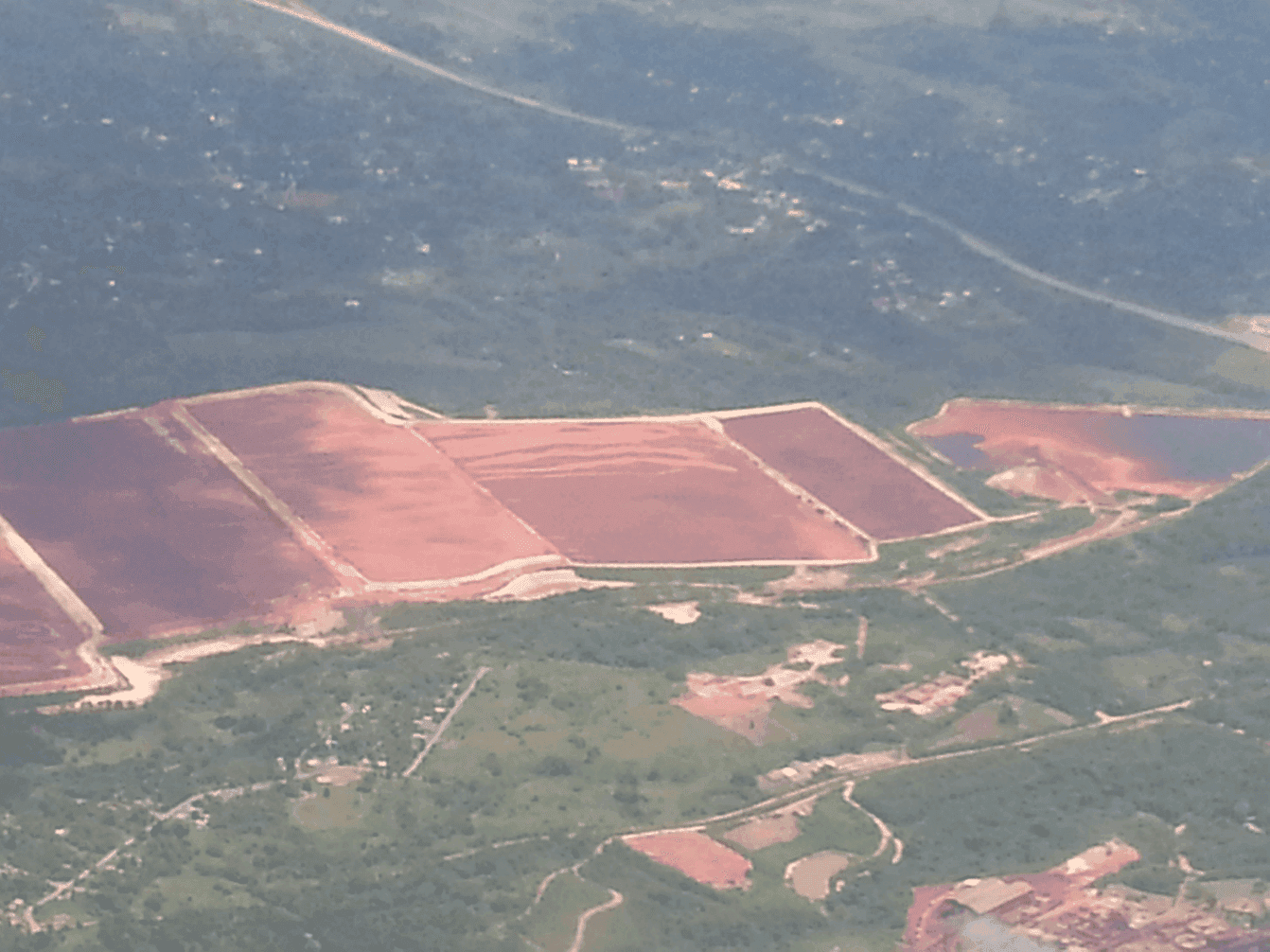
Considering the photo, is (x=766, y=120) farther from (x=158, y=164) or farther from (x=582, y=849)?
(x=582, y=849)

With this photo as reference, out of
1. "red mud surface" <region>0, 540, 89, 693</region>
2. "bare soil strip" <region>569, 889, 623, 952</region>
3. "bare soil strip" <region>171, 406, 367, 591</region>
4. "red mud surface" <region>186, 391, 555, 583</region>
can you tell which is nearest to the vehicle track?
"red mud surface" <region>186, 391, 555, 583</region>

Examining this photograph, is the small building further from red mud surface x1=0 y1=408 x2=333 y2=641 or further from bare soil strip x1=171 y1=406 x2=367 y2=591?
red mud surface x1=0 y1=408 x2=333 y2=641

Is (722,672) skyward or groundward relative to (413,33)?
groundward

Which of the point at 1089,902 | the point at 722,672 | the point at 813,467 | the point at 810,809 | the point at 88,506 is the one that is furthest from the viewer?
the point at 813,467

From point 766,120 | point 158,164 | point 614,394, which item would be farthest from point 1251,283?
point 158,164

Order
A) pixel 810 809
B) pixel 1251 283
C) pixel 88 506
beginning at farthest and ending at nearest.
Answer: pixel 1251 283, pixel 88 506, pixel 810 809

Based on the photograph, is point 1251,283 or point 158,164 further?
point 1251,283

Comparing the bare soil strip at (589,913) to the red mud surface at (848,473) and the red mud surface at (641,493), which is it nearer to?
the red mud surface at (641,493)
